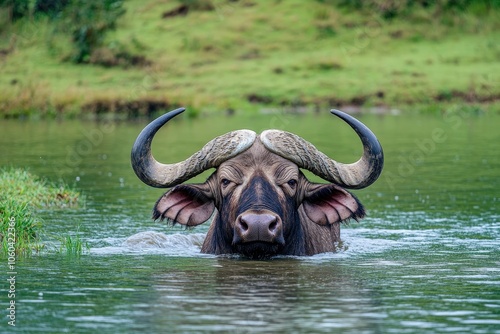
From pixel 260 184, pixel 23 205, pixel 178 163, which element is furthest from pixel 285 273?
pixel 23 205

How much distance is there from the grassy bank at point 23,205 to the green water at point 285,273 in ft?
0.67

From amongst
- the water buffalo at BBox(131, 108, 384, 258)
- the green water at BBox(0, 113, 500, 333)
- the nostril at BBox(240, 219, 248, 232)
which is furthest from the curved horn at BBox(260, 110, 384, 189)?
the nostril at BBox(240, 219, 248, 232)

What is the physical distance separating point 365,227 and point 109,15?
28515 mm

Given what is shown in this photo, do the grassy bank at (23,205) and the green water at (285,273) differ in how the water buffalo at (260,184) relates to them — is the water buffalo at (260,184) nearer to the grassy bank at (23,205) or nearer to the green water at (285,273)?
the green water at (285,273)

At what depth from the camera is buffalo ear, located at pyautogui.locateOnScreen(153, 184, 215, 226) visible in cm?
1027

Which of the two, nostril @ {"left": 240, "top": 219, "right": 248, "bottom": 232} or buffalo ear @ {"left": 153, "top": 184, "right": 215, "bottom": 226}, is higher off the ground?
nostril @ {"left": 240, "top": 219, "right": 248, "bottom": 232}


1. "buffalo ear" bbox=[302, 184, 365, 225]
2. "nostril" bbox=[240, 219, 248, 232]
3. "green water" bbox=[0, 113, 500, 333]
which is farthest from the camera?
"buffalo ear" bbox=[302, 184, 365, 225]

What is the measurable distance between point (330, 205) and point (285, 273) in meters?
1.24

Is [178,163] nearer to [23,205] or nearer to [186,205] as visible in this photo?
[186,205]

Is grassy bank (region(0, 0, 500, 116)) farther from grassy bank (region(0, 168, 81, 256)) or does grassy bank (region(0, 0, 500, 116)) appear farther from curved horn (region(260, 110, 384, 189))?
curved horn (region(260, 110, 384, 189))

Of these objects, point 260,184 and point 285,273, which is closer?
point 285,273

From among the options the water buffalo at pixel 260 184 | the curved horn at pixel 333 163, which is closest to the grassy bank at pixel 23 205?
the water buffalo at pixel 260 184

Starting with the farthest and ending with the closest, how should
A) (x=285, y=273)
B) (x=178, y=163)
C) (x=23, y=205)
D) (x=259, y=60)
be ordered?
(x=259, y=60) → (x=23, y=205) → (x=178, y=163) → (x=285, y=273)

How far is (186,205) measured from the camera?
409 inches
